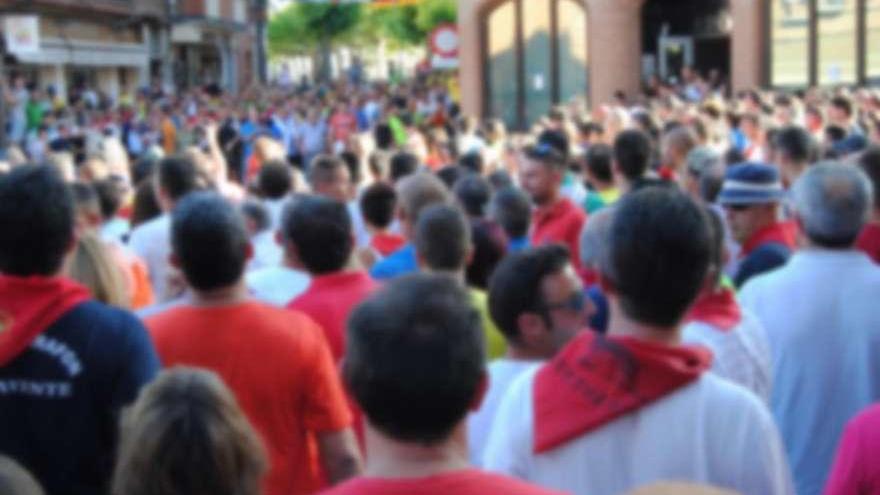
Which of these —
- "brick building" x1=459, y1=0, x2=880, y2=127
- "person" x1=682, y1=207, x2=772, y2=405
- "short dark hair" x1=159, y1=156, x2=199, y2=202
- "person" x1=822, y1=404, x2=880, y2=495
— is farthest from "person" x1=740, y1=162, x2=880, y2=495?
"brick building" x1=459, y1=0, x2=880, y2=127

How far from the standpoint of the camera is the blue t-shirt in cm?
364

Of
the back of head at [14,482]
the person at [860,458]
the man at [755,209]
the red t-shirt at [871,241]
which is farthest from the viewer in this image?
the man at [755,209]

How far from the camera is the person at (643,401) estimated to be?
2.86 meters

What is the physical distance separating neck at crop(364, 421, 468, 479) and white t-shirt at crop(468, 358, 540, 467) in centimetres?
136

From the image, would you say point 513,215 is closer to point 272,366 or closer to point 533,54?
point 272,366

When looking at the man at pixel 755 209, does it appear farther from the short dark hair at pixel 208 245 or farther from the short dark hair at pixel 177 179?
the short dark hair at pixel 177 179

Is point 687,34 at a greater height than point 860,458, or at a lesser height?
greater

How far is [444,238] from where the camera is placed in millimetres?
5211

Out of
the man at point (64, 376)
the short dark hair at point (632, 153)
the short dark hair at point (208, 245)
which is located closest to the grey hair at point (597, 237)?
the short dark hair at point (208, 245)

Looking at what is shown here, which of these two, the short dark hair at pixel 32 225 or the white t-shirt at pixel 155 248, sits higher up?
the short dark hair at pixel 32 225

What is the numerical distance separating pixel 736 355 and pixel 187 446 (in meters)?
1.74

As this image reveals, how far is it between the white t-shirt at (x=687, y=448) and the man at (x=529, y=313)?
38.4 inches

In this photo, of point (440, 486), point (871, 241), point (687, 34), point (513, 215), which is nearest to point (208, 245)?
point (440, 486)

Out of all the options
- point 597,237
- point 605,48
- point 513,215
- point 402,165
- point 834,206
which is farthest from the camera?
point 605,48
